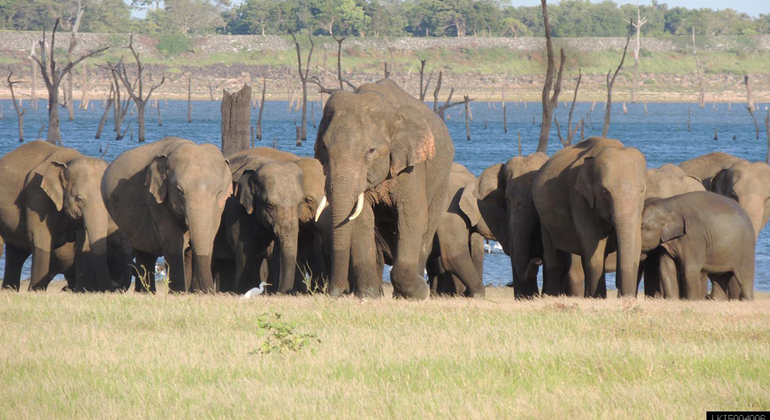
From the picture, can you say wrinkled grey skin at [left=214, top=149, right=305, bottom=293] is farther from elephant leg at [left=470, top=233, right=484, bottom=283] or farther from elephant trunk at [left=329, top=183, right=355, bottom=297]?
elephant leg at [left=470, top=233, right=484, bottom=283]

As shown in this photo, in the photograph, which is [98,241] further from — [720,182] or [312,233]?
[720,182]

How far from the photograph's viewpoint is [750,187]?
1558 centimetres

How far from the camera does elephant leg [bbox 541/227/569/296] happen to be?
525 inches

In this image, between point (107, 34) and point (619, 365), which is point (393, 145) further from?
point (107, 34)

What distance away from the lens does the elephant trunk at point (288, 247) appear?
40.9 ft

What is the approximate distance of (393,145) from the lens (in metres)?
10.4

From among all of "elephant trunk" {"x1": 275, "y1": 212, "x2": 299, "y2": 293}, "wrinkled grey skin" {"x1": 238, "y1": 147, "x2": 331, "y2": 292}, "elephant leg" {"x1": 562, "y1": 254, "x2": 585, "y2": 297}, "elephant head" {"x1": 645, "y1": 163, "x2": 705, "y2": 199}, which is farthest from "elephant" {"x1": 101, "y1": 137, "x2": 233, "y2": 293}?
"elephant head" {"x1": 645, "y1": 163, "x2": 705, "y2": 199}

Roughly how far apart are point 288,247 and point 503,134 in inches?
2799

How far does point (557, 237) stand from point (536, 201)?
1.57 ft

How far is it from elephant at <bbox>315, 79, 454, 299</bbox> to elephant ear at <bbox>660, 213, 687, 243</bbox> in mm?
2542

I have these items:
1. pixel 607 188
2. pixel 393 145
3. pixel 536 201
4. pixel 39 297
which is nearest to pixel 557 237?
pixel 536 201

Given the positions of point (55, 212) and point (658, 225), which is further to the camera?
point (55, 212)

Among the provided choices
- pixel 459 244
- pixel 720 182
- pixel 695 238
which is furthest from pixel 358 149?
pixel 720 182

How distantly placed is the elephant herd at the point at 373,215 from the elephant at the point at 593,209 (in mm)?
21
